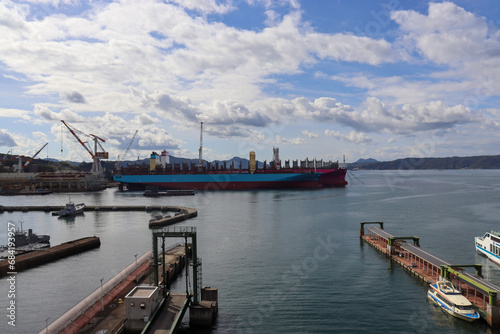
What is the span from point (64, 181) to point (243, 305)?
140 m

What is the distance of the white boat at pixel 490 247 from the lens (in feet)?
112

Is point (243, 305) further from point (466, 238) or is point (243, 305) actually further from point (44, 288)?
point (466, 238)

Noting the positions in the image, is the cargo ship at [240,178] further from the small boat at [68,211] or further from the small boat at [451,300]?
the small boat at [451,300]

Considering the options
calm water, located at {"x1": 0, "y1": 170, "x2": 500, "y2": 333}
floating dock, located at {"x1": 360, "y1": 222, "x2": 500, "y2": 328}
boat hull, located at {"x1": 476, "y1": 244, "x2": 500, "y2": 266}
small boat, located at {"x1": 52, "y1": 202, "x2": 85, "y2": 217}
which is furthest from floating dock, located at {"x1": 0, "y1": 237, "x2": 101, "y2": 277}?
boat hull, located at {"x1": 476, "y1": 244, "x2": 500, "y2": 266}

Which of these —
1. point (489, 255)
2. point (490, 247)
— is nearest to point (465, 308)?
point (490, 247)

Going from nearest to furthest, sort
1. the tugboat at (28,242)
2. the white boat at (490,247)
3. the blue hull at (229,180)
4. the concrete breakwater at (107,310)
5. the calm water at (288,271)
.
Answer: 1. the concrete breakwater at (107,310)
2. the calm water at (288,271)
3. the white boat at (490,247)
4. the tugboat at (28,242)
5. the blue hull at (229,180)

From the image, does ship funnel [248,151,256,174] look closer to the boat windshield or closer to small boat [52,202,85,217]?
small boat [52,202,85,217]

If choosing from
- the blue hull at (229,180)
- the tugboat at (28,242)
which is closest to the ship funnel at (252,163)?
the blue hull at (229,180)

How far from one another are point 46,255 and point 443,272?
37.8m

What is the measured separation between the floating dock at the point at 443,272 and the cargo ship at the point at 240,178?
82711mm

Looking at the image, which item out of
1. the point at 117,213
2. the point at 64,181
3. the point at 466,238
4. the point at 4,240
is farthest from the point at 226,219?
the point at 64,181

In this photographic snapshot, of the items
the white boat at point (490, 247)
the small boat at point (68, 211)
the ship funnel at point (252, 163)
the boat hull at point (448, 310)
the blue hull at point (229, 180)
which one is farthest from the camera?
the ship funnel at point (252, 163)

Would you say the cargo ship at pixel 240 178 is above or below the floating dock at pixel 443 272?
above

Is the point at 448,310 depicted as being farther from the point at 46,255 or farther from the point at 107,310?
the point at 46,255
